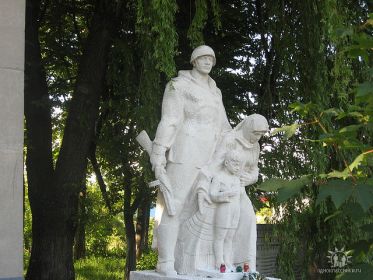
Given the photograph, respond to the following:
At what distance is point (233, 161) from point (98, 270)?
28.6ft

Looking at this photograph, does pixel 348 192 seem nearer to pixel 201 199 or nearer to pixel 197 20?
pixel 201 199

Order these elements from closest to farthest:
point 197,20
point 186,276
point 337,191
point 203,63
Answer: point 337,191 → point 186,276 → point 203,63 → point 197,20

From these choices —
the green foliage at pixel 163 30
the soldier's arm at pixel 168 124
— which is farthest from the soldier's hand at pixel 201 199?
the green foliage at pixel 163 30

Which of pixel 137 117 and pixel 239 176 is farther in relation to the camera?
pixel 137 117

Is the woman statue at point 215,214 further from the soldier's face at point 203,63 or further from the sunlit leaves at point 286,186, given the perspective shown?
the sunlit leaves at point 286,186
